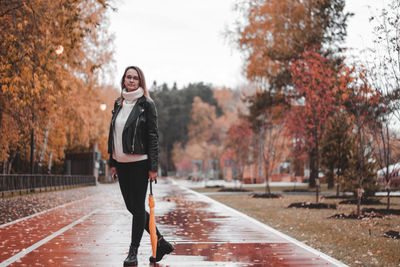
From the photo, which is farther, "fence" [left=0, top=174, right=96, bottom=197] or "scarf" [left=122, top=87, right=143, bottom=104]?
"fence" [left=0, top=174, right=96, bottom=197]

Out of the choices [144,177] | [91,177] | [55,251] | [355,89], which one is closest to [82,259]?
[55,251]

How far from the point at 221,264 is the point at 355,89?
8767 millimetres

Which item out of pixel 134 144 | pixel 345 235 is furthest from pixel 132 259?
pixel 345 235

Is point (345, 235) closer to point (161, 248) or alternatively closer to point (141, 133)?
point (161, 248)

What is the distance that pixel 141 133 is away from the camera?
648 centimetres

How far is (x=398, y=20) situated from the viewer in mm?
10438

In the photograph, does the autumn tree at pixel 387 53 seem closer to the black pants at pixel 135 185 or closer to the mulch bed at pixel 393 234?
the mulch bed at pixel 393 234

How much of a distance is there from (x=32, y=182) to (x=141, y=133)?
75.3 ft

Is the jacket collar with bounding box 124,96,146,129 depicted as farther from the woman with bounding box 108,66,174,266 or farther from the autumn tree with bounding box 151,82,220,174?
the autumn tree with bounding box 151,82,220,174

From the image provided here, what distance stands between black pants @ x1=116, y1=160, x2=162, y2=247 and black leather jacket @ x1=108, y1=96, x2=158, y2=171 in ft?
0.45

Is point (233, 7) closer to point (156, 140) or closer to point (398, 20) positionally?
point (398, 20)

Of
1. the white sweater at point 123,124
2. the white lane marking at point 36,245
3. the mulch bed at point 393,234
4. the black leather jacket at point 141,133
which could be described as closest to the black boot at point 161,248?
the black leather jacket at point 141,133

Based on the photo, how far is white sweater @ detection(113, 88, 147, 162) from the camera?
6.41 m

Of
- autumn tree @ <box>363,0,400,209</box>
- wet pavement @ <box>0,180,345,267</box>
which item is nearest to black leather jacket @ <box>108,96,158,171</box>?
wet pavement @ <box>0,180,345,267</box>
